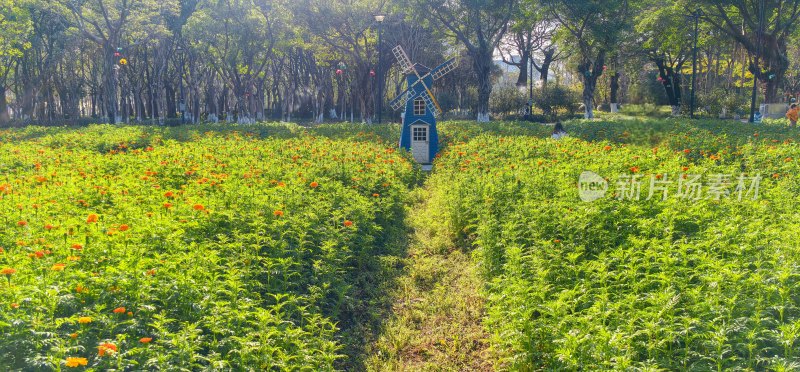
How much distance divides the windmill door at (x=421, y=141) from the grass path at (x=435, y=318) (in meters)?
11.3

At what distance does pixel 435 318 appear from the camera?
6.92m

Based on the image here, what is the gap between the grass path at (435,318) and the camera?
5.91 m

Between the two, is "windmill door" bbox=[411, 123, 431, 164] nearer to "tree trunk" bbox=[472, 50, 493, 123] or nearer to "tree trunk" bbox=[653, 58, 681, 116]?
"tree trunk" bbox=[472, 50, 493, 123]

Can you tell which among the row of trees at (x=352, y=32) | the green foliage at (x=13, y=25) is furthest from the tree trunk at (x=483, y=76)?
the green foliage at (x=13, y=25)

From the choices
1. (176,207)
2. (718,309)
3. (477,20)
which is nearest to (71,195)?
(176,207)

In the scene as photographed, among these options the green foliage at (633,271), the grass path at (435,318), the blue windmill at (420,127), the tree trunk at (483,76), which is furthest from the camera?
the tree trunk at (483,76)

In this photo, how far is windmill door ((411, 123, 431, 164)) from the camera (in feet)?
68.4

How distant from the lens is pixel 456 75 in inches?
2122

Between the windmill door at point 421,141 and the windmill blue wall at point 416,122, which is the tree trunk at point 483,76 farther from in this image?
the windmill door at point 421,141

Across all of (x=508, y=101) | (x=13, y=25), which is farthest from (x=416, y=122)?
(x=13, y=25)

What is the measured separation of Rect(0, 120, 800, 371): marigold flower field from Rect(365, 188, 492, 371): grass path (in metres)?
0.29

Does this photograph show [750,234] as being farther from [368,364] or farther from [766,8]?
A: [766,8]

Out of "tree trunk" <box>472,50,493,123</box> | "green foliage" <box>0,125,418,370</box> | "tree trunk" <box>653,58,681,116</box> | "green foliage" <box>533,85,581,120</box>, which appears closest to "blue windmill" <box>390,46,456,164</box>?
"green foliage" <box>0,125,418,370</box>

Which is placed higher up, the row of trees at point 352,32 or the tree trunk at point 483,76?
the row of trees at point 352,32
